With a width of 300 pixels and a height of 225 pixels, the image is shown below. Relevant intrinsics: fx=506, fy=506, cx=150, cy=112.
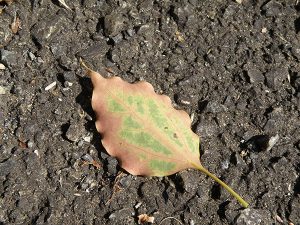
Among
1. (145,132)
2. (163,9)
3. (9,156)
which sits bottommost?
(9,156)

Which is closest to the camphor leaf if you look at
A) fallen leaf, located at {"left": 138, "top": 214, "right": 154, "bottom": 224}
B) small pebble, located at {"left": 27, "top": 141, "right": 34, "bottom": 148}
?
fallen leaf, located at {"left": 138, "top": 214, "right": 154, "bottom": 224}

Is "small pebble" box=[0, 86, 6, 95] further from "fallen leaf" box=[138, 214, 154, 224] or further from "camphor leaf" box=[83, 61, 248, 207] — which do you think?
"fallen leaf" box=[138, 214, 154, 224]

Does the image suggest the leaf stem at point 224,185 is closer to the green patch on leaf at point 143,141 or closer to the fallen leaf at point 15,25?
the green patch on leaf at point 143,141

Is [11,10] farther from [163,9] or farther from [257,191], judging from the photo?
[257,191]

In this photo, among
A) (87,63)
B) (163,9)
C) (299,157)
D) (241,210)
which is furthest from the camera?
Answer: (163,9)

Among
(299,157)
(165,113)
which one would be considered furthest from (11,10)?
(299,157)

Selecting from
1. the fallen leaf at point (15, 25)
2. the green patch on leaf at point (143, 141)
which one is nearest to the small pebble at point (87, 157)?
the green patch on leaf at point (143, 141)
